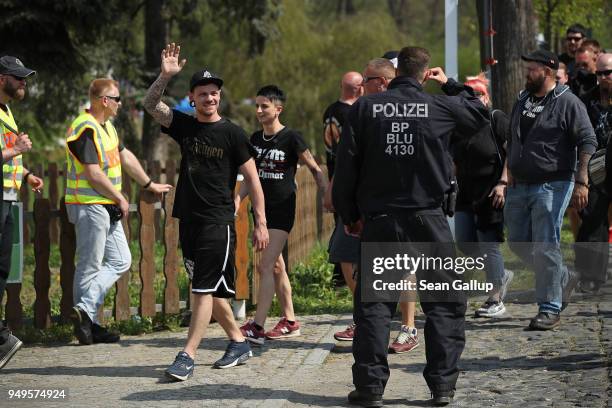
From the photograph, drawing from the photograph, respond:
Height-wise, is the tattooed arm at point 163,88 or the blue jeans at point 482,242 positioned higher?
the tattooed arm at point 163,88

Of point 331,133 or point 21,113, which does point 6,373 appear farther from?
point 21,113

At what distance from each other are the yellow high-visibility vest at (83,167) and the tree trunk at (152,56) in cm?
1399

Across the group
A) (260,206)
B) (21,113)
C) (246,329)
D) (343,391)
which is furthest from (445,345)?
(21,113)

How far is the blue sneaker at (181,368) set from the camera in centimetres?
733

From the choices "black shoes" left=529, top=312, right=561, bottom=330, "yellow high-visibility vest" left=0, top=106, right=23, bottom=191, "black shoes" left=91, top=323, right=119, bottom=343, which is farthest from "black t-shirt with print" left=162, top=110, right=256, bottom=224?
"black shoes" left=529, top=312, right=561, bottom=330

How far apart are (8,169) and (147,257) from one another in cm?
169

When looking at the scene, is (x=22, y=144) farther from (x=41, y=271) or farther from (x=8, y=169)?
(x=41, y=271)

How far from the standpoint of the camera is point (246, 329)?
8625 mm

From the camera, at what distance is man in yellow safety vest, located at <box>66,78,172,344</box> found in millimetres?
8727

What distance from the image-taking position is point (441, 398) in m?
6.55

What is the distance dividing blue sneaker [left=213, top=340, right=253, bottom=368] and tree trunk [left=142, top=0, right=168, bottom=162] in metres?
15.3

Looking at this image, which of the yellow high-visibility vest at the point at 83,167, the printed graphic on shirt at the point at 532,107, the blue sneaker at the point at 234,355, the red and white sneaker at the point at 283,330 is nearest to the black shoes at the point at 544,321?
the printed graphic on shirt at the point at 532,107

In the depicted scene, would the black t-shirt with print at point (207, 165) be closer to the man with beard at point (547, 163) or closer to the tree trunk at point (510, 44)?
the man with beard at point (547, 163)

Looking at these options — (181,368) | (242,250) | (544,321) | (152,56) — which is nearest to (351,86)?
(242,250)
